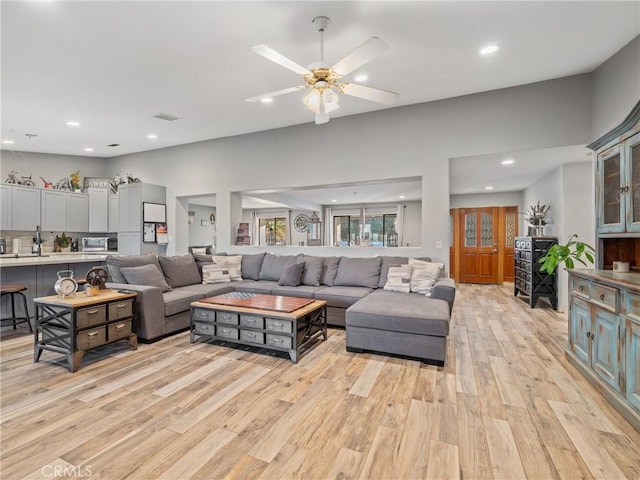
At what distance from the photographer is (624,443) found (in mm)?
1887

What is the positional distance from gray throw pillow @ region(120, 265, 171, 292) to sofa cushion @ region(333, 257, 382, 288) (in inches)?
93.7

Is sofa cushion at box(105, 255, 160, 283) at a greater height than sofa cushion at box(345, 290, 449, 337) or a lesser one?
greater

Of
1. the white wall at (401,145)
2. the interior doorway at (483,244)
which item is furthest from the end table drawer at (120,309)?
the interior doorway at (483,244)

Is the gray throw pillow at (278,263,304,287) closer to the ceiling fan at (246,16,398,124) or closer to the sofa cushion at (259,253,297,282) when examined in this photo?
the sofa cushion at (259,253,297,282)

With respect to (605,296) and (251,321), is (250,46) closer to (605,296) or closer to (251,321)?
(251,321)

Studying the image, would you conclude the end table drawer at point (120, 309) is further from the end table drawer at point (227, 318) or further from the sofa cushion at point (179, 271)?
the sofa cushion at point (179, 271)

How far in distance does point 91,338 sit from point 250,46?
3.19 meters

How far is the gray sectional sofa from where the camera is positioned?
121 inches

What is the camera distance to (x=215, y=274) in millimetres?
4934

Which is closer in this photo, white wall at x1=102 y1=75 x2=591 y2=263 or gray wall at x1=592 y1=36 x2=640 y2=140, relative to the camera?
gray wall at x1=592 y1=36 x2=640 y2=140

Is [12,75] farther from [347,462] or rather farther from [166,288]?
[347,462]

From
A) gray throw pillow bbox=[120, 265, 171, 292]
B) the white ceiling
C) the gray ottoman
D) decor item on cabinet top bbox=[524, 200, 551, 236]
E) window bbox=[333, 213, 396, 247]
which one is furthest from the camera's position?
window bbox=[333, 213, 396, 247]

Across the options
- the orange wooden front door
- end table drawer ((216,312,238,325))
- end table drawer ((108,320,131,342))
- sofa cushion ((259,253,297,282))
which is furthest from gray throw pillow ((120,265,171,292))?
the orange wooden front door

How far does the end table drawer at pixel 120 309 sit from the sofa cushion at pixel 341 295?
2167 millimetres
